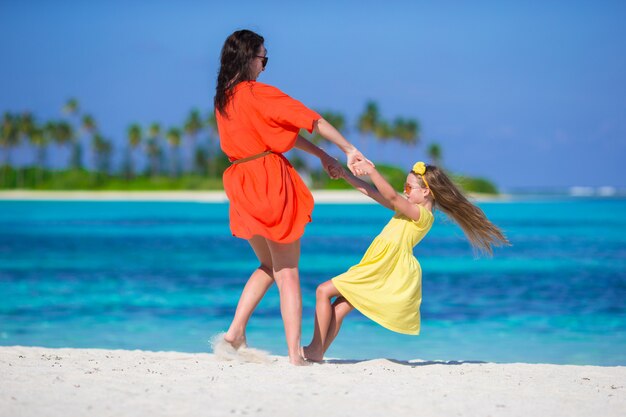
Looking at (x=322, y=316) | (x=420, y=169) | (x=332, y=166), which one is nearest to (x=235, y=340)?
(x=322, y=316)

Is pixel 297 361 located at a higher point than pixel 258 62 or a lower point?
lower

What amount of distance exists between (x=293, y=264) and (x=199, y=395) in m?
1.17

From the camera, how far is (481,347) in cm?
917

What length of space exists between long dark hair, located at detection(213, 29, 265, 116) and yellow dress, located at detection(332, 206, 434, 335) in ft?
3.89

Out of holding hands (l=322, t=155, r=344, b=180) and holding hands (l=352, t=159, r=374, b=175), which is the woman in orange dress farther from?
holding hands (l=322, t=155, r=344, b=180)

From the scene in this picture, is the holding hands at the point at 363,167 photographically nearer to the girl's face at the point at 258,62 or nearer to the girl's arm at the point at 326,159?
the girl's arm at the point at 326,159

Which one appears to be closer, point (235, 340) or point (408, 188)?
point (235, 340)

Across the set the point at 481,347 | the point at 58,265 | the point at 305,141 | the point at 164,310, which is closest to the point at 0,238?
the point at 58,265

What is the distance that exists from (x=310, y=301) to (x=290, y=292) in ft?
24.0

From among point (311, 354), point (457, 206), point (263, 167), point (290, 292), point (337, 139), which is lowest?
point (311, 354)

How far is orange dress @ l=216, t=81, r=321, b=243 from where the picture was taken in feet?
16.7

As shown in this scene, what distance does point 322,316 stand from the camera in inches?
213

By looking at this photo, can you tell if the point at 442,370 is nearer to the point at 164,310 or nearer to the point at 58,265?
the point at 164,310

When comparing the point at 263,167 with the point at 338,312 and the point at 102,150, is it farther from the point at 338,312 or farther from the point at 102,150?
the point at 102,150
